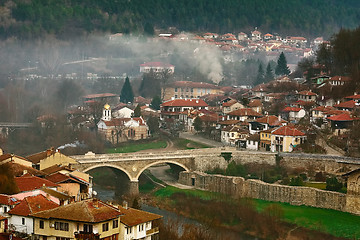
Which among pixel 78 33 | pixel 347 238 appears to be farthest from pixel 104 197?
pixel 78 33

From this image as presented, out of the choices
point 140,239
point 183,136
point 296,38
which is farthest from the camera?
point 296,38

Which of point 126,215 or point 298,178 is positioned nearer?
point 126,215

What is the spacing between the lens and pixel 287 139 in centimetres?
5325

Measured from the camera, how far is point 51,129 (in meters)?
62.7

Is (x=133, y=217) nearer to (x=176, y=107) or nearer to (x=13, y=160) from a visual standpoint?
(x=13, y=160)

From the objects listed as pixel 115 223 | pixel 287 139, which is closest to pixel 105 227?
pixel 115 223

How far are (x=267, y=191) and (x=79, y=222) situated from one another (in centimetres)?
1951

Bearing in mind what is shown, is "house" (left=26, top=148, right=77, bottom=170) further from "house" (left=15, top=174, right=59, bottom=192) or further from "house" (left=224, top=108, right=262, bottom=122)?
"house" (left=224, top=108, right=262, bottom=122)

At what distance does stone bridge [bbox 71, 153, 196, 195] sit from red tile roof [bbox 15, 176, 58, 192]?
1211 centimetres

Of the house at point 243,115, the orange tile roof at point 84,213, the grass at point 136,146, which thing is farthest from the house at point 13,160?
the house at point 243,115

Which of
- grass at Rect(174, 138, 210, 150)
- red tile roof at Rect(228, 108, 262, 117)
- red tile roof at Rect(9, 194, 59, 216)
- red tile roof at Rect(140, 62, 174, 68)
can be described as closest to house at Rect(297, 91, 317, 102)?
red tile roof at Rect(228, 108, 262, 117)

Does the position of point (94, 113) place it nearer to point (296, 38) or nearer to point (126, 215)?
point (126, 215)

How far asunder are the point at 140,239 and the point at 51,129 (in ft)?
112

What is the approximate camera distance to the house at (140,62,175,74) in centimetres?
9950
